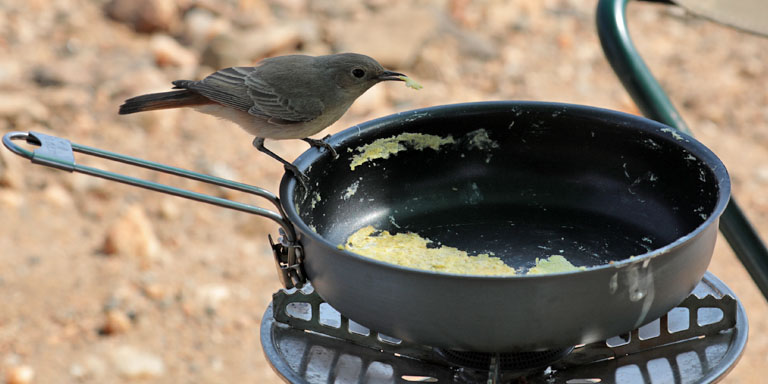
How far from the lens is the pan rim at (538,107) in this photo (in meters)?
1.75

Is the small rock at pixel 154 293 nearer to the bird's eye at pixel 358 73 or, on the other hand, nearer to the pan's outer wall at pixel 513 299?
the bird's eye at pixel 358 73

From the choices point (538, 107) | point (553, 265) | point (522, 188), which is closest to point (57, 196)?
point (522, 188)

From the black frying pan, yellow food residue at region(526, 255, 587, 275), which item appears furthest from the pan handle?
yellow food residue at region(526, 255, 587, 275)

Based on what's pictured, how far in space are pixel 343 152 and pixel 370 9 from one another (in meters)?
4.97

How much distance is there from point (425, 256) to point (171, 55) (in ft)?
14.6

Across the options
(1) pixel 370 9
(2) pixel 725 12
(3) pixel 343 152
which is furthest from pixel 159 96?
(1) pixel 370 9

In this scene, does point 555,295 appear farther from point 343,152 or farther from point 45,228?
point 45,228

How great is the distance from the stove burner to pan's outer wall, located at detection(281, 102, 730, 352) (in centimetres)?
29

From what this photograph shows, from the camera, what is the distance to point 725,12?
3365 millimetres

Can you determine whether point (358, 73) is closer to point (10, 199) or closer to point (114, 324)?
point (114, 324)

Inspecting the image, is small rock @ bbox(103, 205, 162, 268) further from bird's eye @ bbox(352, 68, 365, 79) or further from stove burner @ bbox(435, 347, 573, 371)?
stove burner @ bbox(435, 347, 573, 371)

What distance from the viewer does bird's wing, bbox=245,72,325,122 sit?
2814 mm

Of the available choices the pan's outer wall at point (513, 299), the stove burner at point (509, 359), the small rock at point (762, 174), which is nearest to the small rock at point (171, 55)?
the small rock at point (762, 174)

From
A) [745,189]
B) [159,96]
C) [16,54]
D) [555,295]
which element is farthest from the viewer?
[16,54]
